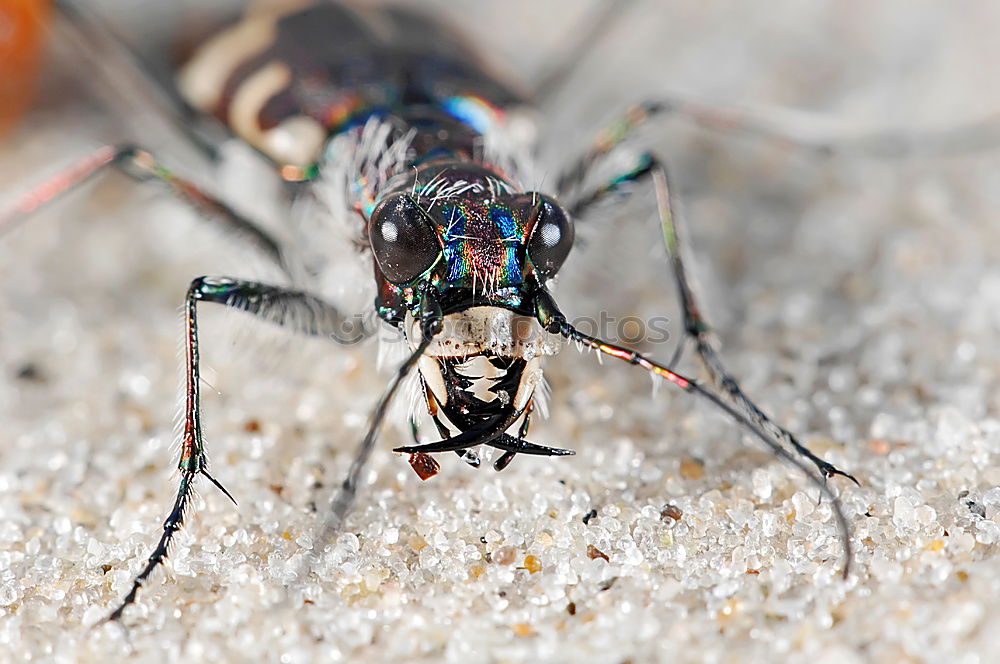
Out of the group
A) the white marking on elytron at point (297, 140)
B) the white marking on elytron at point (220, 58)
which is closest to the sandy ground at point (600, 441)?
the white marking on elytron at point (297, 140)

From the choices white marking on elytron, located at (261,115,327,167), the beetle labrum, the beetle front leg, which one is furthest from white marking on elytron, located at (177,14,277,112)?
the beetle front leg

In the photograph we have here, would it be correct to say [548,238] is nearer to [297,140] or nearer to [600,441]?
[600,441]

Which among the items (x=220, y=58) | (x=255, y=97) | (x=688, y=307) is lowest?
(x=688, y=307)

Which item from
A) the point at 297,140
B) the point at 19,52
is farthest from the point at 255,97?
the point at 19,52

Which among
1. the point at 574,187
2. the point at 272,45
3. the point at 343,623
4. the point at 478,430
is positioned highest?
the point at 272,45

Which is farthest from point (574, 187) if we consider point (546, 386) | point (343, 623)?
point (343, 623)

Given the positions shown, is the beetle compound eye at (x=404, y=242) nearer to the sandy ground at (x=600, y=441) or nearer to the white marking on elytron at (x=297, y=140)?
the sandy ground at (x=600, y=441)

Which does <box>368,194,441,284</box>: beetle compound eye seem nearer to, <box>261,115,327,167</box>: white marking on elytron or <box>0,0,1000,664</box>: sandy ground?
<box>0,0,1000,664</box>: sandy ground

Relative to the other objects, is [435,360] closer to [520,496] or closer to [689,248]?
[520,496]
